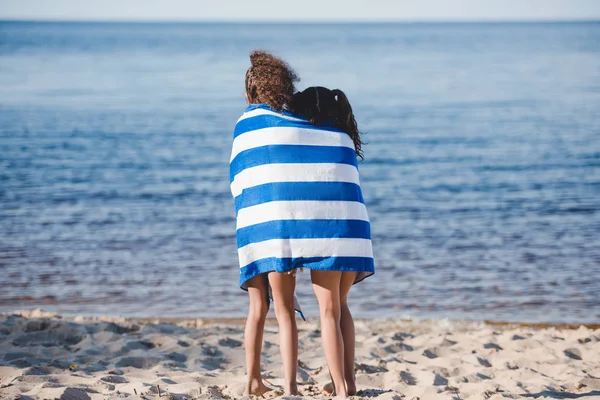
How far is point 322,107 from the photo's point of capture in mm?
4117

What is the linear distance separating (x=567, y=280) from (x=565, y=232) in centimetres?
230

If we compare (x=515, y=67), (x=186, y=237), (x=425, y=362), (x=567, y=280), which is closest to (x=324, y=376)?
(x=425, y=362)

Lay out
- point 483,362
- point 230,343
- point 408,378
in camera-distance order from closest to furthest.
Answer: point 408,378, point 483,362, point 230,343

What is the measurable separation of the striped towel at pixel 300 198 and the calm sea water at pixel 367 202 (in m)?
3.88

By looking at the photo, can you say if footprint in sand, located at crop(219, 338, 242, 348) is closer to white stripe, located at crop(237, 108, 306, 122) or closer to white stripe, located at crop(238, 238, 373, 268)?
white stripe, located at crop(238, 238, 373, 268)

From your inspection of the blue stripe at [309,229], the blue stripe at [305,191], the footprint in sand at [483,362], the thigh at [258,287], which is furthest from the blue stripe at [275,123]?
the footprint in sand at [483,362]

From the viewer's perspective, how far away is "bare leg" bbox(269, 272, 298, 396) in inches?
163

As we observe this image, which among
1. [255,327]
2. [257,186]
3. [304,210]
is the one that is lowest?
[255,327]

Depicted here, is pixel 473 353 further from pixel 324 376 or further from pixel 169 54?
pixel 169 54

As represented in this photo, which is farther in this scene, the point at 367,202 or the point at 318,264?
the point at 367,202

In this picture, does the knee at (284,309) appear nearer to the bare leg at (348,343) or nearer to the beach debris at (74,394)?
the bare leg at (348,343)

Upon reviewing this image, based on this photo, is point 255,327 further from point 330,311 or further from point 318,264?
point 318,264

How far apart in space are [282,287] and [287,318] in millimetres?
183

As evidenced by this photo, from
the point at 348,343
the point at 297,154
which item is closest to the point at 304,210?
the point at 297,154
